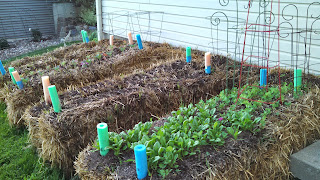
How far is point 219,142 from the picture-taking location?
7.07 ft

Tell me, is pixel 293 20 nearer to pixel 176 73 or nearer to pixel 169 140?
pixel 176 73

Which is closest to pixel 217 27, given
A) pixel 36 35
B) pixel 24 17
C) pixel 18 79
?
pixel 18 79

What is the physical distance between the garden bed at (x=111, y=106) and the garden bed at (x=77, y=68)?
53cm

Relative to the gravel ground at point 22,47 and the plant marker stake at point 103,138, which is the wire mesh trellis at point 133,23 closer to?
the gravel ground at point 22,47

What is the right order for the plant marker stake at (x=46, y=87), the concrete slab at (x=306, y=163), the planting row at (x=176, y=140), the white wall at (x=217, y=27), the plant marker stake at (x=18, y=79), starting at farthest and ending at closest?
the plant marker stake at (x=18, y=79), the white wall at (x=217, y=27), the plant marker stake at (x=46, y=87), the concrete slab at (x=306, y=163), the planting row at (x=176, y=140)

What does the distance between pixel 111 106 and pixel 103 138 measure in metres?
0.95

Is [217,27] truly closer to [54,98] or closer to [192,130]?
[192,130]

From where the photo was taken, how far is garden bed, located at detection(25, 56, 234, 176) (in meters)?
2.78

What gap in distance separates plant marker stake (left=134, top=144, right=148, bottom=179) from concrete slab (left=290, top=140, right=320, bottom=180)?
138 centimetres

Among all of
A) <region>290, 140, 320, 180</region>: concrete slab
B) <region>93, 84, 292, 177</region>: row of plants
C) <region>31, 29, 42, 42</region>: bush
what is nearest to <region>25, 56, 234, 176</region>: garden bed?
<region>93, 84, 292, 177</region>: row of plants

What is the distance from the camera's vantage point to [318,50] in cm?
354

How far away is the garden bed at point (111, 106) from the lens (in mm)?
2783

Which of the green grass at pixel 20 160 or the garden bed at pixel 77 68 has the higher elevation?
the garden bed at pixel 77 68

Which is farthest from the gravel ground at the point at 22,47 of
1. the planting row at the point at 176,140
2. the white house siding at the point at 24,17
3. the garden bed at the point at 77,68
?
the planting row at the point at 176,140
